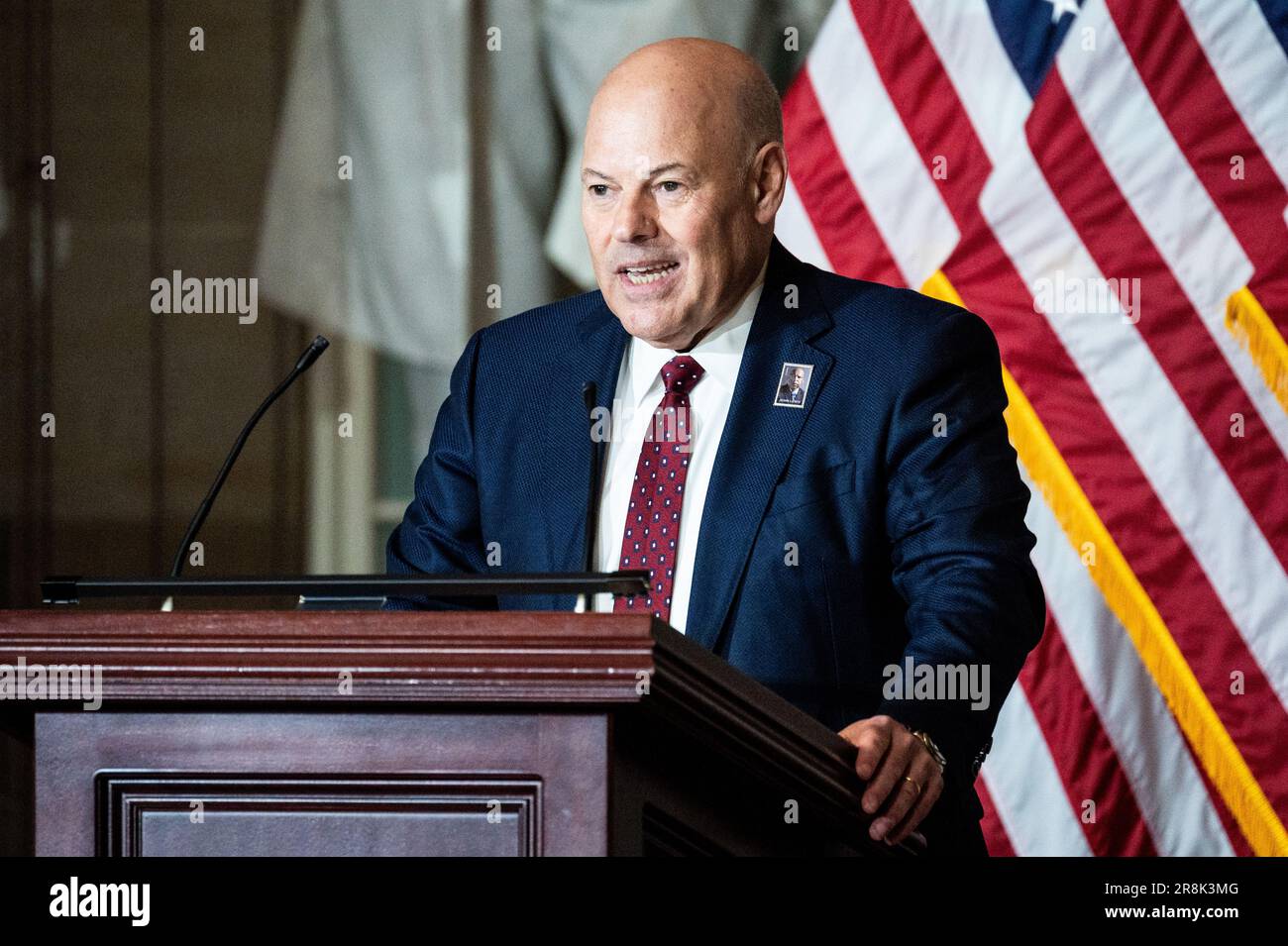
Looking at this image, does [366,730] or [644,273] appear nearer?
[366,730]

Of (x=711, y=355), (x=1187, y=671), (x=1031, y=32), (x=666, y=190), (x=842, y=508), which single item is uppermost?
(x=1031, y=32)

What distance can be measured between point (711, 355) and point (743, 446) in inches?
9.6

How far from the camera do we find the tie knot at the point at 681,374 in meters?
2.49

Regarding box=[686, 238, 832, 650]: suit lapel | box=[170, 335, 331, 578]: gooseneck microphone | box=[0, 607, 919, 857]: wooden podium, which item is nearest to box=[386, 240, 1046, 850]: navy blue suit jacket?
box=[686, 238, 832, 650]: suit lapel

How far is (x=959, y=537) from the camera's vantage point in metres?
2.25

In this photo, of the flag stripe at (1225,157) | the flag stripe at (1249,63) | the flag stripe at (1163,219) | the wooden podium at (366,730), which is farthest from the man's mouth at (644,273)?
the flag stripe at (1249,63)

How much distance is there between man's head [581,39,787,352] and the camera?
8.12 ft

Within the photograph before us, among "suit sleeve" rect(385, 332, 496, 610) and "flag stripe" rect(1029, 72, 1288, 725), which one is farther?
"flag stripe" rect(1029, 72, 1288, 725)

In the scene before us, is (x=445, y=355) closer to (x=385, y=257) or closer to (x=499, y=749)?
(x=385, y=257)

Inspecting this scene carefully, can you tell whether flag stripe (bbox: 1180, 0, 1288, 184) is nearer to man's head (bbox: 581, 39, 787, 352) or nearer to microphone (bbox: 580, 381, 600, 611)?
man's head (bbox: 581, 39, 787, 352)

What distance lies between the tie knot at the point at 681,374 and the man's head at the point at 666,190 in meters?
0.05

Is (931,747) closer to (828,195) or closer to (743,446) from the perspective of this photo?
(743,446)

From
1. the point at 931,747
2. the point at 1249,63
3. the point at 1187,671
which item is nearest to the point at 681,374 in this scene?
the point at 931,747

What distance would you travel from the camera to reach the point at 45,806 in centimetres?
143
